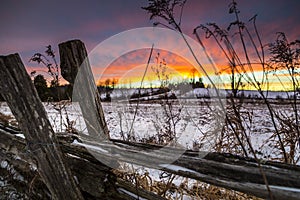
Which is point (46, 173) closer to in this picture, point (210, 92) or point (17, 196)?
point (17, 196)

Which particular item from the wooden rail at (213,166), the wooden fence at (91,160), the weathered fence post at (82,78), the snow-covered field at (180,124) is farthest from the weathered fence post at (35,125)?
the snow-covered field at (180,124)

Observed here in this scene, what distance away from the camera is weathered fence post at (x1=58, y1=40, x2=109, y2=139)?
2.07 m

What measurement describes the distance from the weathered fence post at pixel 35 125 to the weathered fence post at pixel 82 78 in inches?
13.9

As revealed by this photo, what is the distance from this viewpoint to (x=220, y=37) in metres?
1.68

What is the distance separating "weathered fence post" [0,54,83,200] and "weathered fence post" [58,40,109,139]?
35 cm

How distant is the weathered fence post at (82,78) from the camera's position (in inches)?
81.4

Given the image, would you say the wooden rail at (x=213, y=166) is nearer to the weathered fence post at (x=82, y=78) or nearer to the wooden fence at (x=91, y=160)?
the wooden fence at (x=91, y=160)

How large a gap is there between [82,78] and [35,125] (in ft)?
1.74

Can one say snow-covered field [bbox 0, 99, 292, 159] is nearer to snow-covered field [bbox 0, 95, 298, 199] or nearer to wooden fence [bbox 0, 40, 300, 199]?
snow-covered field [bbox 0, 95, 298, 199]

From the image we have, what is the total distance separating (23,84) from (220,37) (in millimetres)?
1421

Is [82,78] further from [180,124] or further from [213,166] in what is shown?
[180,124]

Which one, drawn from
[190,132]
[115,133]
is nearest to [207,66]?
[190,132]

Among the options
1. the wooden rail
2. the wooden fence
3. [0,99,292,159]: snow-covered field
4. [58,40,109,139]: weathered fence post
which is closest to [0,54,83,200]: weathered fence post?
the wooden fence

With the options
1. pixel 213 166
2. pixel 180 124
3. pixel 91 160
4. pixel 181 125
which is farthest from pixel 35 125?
pixel 180 124
